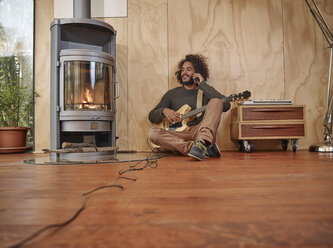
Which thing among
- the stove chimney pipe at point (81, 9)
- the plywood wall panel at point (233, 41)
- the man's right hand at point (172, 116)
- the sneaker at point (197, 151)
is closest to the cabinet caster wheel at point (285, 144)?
the plywood wall panel at point (233, 41)

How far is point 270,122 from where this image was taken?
2547 mm

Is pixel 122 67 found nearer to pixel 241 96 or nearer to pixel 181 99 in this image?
pixel 181 99

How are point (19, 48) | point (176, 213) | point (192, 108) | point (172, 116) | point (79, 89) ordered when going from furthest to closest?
1. point (19, 48)
2. point (192, 108)
3. point (172, 116)
4. point (79, 89)
5. point (176, 213)

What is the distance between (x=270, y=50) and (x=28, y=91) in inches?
113

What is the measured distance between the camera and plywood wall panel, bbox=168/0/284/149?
289 centimetres

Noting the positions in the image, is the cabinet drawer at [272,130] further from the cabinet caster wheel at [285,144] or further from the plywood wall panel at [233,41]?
the plywood wall panel at [233,41]

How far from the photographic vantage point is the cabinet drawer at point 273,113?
2.54 metres

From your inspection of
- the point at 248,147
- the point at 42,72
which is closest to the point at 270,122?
the point at 248,147

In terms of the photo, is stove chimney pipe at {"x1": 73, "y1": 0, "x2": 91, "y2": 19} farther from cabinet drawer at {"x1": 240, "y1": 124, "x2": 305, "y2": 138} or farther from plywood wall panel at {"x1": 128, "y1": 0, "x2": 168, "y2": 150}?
cabinet drawer at {"x1": 240, "y1": 124, "x2": 305, "y2": 138}

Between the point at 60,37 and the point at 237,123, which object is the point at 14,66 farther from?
the point at 237,123

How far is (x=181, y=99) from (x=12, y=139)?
1.86 meters

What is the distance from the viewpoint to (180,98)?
8.49 ft

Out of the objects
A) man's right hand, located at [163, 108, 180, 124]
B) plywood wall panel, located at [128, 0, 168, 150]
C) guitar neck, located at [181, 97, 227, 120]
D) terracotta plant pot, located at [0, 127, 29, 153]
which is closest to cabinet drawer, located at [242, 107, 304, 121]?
guitar neck, located at [181, 97, 227, 120]

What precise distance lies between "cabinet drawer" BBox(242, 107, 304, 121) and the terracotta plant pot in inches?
94.2
